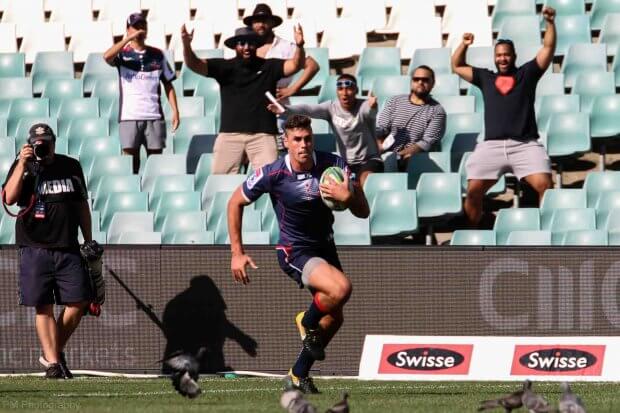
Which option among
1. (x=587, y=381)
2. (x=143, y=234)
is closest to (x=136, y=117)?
(x=143, y=234)

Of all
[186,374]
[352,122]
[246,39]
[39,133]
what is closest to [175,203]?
[246,39]

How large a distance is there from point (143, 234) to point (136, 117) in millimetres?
1736

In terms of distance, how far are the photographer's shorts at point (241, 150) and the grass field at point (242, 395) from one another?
3234 millimetres

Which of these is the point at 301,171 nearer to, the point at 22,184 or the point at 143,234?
the point at 22,184

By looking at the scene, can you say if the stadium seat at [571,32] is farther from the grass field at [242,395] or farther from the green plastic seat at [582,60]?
the grass field at [242,395]

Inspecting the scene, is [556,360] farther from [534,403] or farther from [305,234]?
[534,403]

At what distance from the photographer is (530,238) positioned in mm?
13680

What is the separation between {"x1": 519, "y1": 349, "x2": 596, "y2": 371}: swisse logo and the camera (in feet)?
39.2

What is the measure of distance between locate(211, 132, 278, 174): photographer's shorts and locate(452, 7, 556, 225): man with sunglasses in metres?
2.04

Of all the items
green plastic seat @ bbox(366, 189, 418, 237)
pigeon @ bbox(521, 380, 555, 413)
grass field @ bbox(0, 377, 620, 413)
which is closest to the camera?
pigeon @ bbox(521, 380, 555, 413)

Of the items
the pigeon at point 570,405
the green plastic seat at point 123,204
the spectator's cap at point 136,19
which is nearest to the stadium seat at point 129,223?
the green plastic seat at point 123,204

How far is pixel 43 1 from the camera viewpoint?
20.6 m

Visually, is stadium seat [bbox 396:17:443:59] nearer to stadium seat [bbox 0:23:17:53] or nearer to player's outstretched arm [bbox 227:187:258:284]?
stadium seat [bbox 0:23:17:53]

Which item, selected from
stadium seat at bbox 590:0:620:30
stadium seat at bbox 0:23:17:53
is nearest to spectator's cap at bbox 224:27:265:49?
stadium seat at bbox 590:0:620:30
